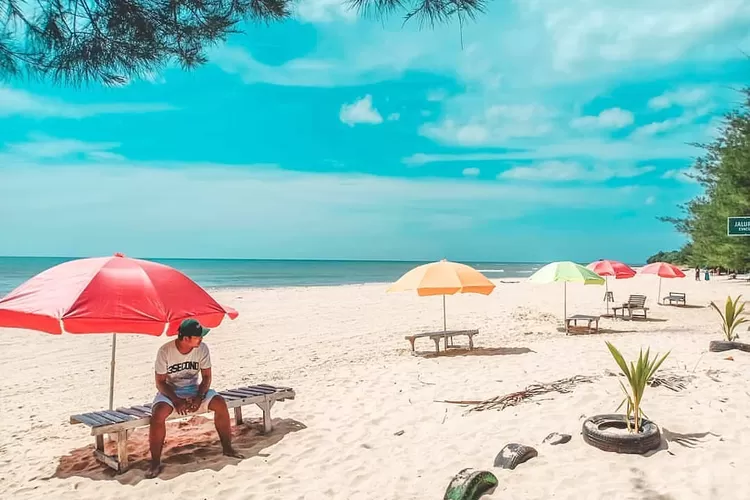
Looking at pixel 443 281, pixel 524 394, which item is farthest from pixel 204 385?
pixel 443 281

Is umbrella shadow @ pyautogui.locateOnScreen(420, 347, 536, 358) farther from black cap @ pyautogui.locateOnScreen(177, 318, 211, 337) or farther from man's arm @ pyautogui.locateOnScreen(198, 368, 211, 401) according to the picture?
black cap @ pyautogui.locateOnScreen(177, 318, 211, 337)

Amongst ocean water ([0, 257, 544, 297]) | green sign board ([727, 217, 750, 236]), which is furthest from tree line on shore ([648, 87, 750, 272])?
ocean water ([0, 257, 544, 297])

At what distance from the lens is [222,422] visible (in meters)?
5.44

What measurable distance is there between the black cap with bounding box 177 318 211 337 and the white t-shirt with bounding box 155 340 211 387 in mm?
191

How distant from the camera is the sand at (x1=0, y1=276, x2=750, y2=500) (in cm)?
449

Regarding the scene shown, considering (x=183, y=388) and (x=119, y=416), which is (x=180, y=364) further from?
(x=119, y=416)

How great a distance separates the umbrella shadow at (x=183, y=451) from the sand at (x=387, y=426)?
23 mm

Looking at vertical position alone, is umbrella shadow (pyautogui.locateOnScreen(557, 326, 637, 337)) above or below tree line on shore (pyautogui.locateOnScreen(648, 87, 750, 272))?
below

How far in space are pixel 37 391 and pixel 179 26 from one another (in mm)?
6887

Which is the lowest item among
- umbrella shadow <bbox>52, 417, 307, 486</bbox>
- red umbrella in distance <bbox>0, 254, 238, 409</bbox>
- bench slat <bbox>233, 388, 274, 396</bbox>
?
umbrella shadow <bbox>52, 417, 307, 486</bbox>

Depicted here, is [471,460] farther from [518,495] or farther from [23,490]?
[23,490]

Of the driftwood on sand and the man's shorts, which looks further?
the driftwood on sand

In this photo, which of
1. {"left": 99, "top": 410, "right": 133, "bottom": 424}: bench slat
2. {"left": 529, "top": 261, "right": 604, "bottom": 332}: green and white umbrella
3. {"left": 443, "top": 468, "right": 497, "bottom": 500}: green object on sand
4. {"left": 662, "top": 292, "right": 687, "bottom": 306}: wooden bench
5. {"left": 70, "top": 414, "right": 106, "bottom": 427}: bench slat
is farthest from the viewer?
{"left": 662, "top": 292, "right": 687, "bottom": 306}: wooden bench

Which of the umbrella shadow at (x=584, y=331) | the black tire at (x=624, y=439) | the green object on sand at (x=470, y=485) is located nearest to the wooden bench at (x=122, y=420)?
the green object on sand at (x=470, y=485)
